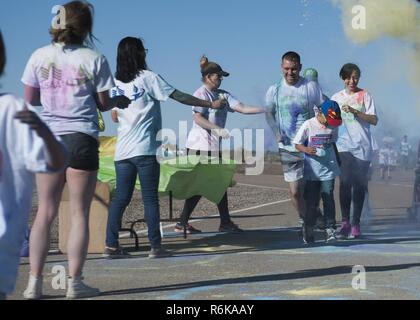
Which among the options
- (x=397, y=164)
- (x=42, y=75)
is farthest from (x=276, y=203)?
(x=42, y=75)

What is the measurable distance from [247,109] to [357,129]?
48.6 inches

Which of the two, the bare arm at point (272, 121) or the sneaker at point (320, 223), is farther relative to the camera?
the sneaker at point (320, 223)

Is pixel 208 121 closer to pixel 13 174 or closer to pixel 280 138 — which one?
pixel 280 138

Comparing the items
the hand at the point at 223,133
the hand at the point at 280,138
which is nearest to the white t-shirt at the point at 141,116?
the hand at the point at 223,133

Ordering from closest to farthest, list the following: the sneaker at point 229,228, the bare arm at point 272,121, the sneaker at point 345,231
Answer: the bare arm at point 272,121 < the sneaker at point 345,231 < the sneaker at point 229,228

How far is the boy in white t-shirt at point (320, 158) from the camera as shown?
8.05 metres

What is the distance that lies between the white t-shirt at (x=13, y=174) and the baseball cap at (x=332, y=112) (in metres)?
5.16

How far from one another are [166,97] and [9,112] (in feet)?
11.8

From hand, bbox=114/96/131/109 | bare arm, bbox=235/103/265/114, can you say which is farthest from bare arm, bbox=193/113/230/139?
hand, bbox=114/96/131/109

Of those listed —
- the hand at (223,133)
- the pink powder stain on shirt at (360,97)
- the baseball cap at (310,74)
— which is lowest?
the hand at (223,133)

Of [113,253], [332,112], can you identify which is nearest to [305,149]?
[332,112]

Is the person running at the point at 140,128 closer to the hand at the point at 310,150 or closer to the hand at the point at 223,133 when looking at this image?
the hand at the point at 223,133

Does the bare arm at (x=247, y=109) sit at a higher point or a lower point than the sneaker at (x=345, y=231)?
higher

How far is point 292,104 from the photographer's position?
8.17 metres
